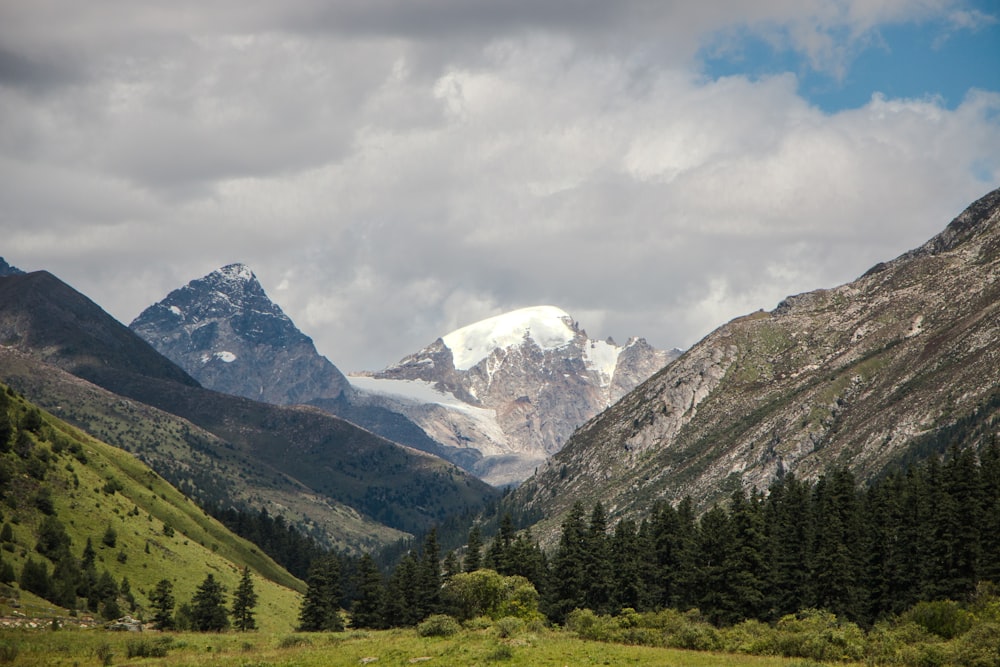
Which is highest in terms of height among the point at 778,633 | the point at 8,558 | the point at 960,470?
the point at 960,470

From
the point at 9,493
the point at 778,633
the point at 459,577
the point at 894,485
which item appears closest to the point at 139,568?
the point at 9,493

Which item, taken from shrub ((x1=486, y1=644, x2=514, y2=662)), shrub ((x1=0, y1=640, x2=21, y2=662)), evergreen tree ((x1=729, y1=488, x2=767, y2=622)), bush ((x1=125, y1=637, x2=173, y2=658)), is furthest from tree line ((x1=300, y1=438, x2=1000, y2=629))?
shrub ((x1=0, y1=640, x2=21, y2=662))

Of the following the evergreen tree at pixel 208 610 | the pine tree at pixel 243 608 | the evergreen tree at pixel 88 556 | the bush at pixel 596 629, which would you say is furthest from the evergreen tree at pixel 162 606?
the bush at pixel 596 629

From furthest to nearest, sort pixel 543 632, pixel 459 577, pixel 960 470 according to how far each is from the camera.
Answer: pixel 459 577
pixel 960 470
pixel 543 632

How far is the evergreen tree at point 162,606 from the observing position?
101 m

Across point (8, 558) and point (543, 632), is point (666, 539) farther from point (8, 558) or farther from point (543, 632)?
point (8, 558)

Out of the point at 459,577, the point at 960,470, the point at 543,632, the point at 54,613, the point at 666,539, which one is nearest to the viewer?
the point at 543,632

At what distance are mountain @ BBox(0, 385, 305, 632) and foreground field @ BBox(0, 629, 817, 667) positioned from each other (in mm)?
15352

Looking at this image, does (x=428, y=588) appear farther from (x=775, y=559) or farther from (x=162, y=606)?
(x=775, y=559)

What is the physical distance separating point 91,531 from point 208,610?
17.6 metres

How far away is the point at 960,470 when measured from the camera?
107 m

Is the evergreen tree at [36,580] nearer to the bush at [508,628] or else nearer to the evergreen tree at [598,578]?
the bush at [508,628]

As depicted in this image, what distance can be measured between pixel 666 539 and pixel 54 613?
74.6 m

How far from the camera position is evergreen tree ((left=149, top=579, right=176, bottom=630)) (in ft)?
332
